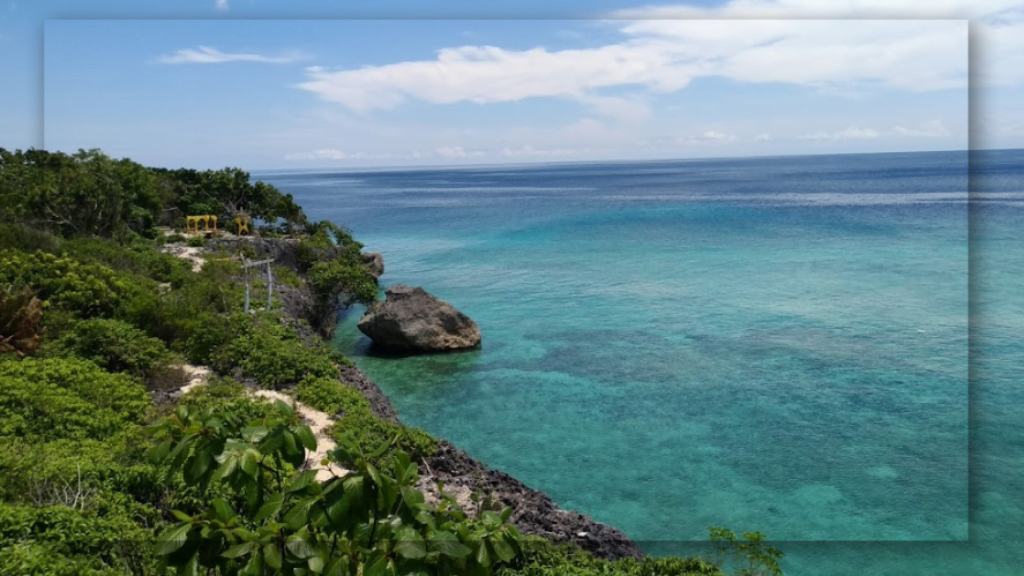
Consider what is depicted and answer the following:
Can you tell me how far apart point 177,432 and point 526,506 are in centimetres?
624

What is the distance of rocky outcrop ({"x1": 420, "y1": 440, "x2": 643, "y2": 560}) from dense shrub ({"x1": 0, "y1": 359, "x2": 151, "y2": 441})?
3.78 meters

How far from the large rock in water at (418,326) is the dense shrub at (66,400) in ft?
25.6

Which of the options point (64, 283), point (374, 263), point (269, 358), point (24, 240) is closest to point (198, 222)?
point (374, 263)

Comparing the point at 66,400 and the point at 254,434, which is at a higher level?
the point at 254,434

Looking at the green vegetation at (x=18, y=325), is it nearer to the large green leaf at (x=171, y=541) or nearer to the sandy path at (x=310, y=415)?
the sandy path at (x=310, y=415)

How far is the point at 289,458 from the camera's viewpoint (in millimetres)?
2570

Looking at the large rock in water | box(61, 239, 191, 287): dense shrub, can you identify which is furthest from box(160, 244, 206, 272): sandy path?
the large rock in water

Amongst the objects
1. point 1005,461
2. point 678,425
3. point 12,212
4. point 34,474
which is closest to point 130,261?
point 12,212

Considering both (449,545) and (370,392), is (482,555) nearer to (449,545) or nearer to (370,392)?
(449,545)

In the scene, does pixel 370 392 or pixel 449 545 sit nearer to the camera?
pixel 449 545

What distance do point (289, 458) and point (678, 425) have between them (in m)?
11.0

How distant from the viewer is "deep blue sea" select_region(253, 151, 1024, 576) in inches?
386

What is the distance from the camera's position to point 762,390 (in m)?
14.4

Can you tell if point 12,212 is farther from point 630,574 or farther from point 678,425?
point 630,574
